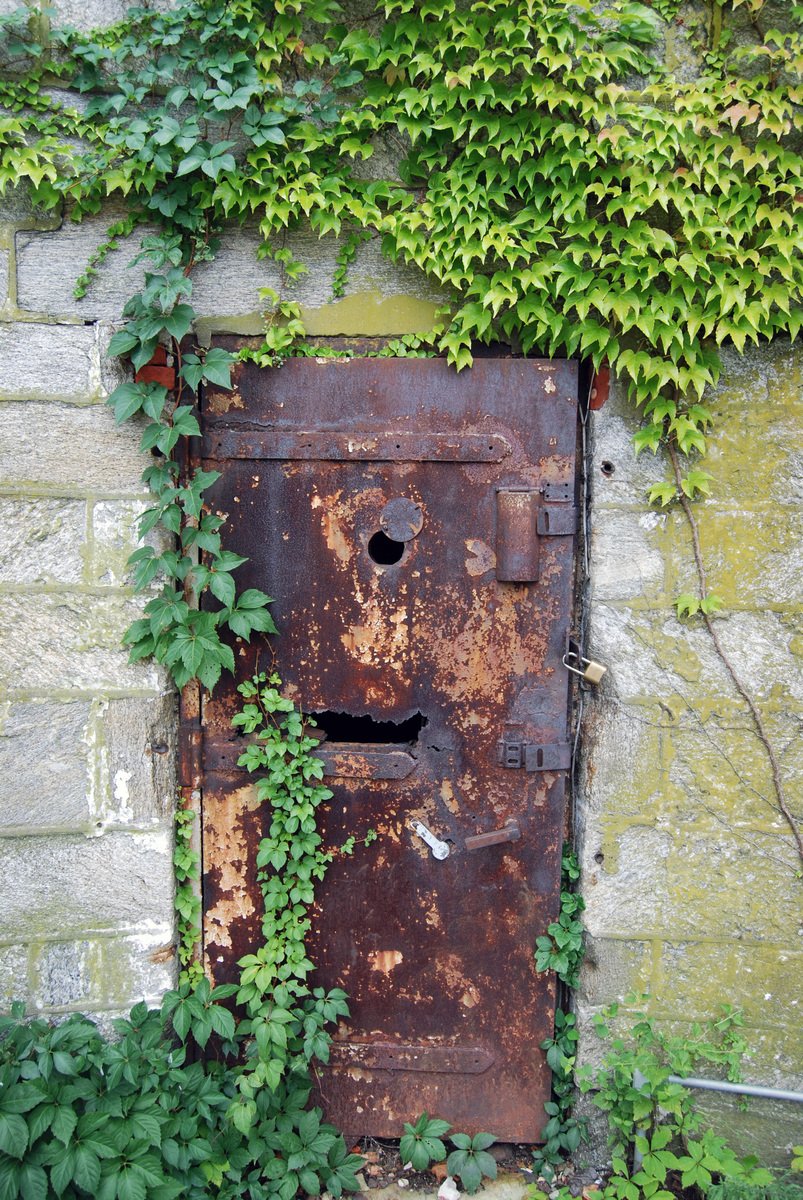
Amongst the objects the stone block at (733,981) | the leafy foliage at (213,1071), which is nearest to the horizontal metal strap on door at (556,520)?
the leafy foliage at (213,1071)

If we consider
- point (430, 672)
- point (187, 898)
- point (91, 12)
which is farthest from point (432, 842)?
point (91, 12)

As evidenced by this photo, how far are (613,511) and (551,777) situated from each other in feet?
2.81

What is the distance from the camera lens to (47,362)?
230cm

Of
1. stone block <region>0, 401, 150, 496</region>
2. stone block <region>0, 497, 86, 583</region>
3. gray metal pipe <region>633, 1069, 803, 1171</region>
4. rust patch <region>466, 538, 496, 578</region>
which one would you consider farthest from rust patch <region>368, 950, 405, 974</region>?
stone block <region>0, 401, 150, 496</region>

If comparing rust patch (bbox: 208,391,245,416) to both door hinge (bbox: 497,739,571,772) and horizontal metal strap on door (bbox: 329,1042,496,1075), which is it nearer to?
door hinge (bbox: 497,739,571,772)

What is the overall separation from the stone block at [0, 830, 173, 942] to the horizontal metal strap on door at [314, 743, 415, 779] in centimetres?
55

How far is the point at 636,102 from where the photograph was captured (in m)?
2.19

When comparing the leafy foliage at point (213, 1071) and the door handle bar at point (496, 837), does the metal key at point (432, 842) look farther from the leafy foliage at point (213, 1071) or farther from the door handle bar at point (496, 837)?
the leafy foliage at point (213, 1071)

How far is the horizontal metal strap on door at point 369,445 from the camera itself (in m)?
2.37

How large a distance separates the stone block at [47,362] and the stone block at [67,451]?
41mm

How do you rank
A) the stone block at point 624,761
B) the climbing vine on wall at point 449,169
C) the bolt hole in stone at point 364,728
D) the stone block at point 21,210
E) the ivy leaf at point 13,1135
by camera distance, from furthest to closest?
1. the bolt hole in stone at point 364,728
2. the stone block at point 624,761
3. the stone block at point 21,210
4. the climbing vine on wall at point 449,169
5. the ivy leaf at point 13,1135

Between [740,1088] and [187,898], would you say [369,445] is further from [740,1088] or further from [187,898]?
[740,1088]

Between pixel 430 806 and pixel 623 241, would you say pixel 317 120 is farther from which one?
pixel 430 806

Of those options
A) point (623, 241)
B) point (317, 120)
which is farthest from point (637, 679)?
point (317, 120)
